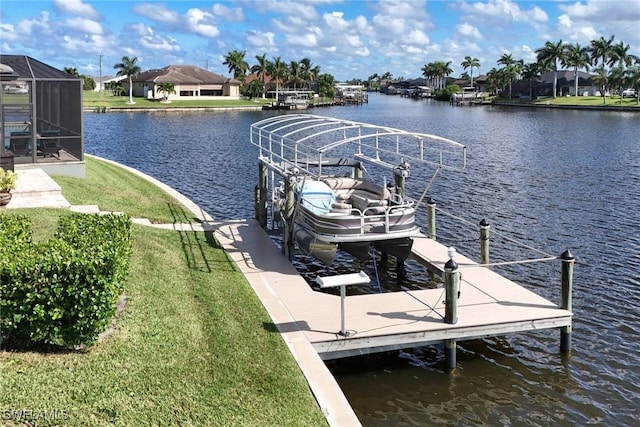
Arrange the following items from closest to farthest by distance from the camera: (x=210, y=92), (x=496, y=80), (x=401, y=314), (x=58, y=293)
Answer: (x=58, y=293) < (x=401, y=314) < (x=210, y=92) < (x=496, y=80)

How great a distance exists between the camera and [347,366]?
1269 cm

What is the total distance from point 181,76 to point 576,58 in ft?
263

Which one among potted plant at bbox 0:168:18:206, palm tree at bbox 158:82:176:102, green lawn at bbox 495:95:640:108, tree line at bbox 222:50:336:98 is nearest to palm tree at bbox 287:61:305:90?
tree line at bbox 222:50:336:98

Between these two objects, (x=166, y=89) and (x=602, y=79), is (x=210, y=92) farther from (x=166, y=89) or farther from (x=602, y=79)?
(x=602, y=79)

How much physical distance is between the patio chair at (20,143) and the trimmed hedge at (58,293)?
1445cm

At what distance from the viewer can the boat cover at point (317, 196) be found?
1697cm

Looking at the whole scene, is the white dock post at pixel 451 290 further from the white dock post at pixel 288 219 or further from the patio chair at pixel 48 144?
the patio chair at pixel 48 144

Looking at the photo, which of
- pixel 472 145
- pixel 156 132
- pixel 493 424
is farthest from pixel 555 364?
pixel 156 132

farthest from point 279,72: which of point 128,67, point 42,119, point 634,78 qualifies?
point 42,119

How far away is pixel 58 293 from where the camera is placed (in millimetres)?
8367

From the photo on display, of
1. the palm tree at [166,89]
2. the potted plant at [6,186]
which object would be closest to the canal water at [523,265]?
the potted plant at [6,186]

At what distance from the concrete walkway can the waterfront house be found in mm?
97771

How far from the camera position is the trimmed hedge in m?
8.38

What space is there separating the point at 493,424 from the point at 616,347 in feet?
14.7
